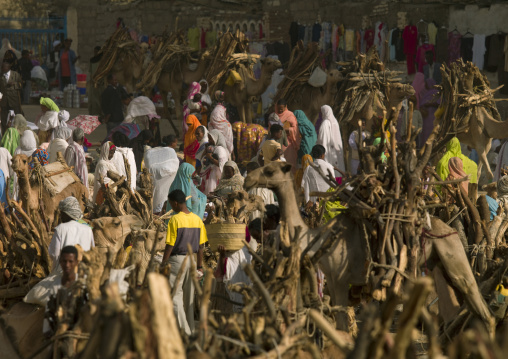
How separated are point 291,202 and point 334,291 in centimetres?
74

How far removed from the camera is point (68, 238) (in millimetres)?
7184

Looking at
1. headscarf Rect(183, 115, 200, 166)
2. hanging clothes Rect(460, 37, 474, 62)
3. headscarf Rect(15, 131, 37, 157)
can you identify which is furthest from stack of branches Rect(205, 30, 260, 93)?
headscarf Rect(15, 131, 37, 157)

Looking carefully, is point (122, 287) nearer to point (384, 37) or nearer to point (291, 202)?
point (291, 202)

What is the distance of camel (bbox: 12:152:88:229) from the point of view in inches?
398

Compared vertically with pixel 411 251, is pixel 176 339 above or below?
above

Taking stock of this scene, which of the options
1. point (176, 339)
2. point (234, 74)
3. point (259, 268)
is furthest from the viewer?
point (234, 74)

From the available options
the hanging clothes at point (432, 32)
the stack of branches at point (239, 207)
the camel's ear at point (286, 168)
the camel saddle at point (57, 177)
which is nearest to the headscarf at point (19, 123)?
the camel saddle at point (57, 177)

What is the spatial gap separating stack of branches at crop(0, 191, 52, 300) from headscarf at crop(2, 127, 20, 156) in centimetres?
550

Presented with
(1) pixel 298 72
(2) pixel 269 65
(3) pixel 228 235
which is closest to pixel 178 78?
(2) pixel 269 65

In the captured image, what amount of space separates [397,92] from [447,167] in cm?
450

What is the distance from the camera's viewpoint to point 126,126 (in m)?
15.7

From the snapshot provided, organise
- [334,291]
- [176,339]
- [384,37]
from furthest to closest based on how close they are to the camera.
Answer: [384,37] → [334,291] → [176,339]

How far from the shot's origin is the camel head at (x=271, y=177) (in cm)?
727

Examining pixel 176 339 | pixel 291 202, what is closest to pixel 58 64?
pixel 291 202
